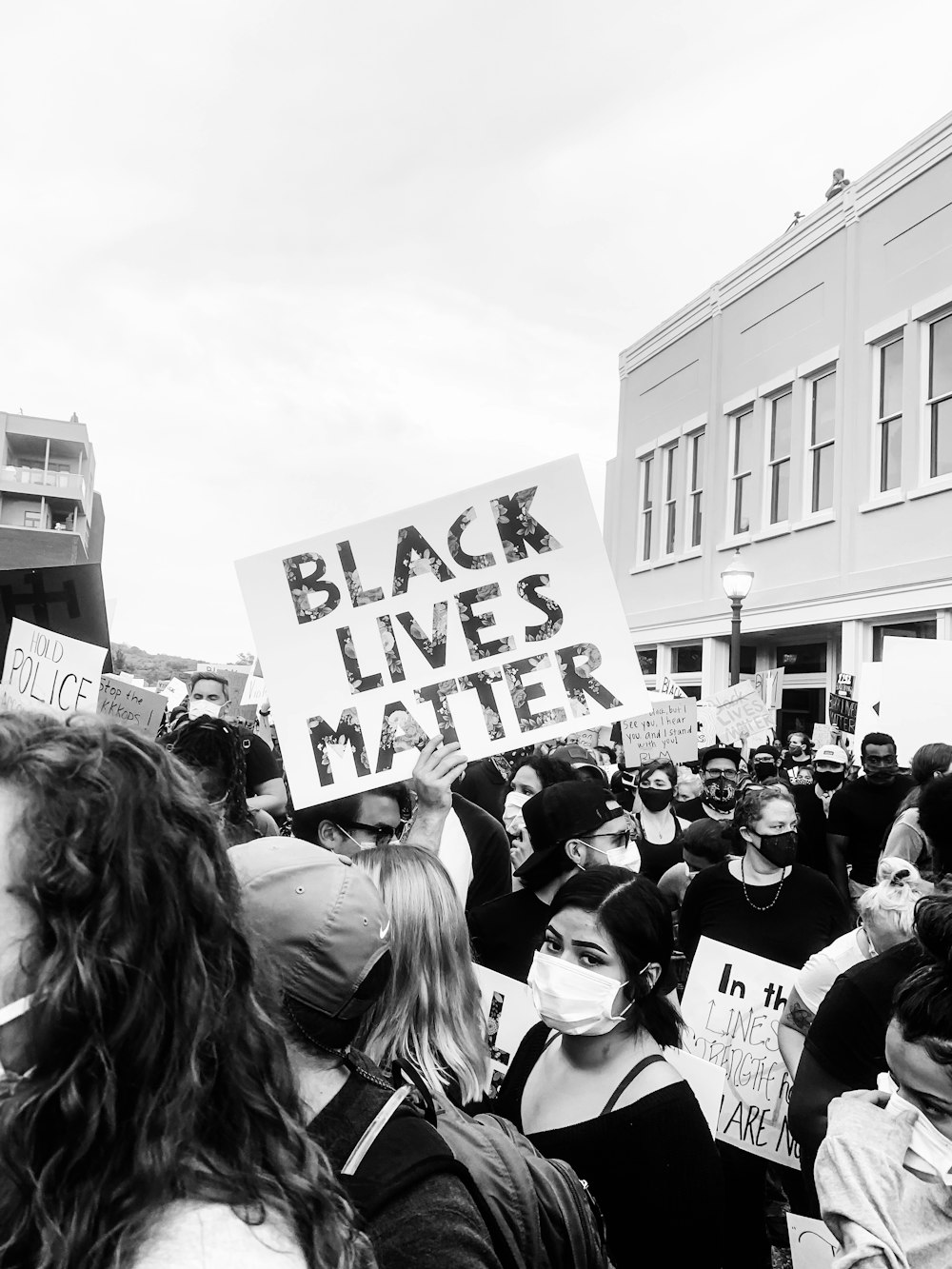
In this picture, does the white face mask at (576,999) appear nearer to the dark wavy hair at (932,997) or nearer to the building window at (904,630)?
the dark wavy hair at (932,997)

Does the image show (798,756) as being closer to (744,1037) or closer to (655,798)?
(655,798)

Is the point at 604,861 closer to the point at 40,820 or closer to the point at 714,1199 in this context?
the point at 714,1199

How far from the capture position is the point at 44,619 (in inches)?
196

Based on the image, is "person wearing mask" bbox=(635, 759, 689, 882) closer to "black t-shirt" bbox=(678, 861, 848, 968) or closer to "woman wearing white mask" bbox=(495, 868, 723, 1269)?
"black t-shirt" bbox=(678, 861, 848, 968)

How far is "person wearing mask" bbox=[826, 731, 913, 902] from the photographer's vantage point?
21.9ft

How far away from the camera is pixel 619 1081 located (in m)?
2.58

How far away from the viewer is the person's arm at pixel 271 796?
523cm

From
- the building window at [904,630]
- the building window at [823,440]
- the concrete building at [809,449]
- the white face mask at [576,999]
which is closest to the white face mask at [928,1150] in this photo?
the white face mask at [576,999]

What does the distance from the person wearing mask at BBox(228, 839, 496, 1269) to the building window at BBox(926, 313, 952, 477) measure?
13749 mm

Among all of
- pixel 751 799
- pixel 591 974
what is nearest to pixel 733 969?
pixel 751 799

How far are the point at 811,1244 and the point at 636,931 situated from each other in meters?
0.81

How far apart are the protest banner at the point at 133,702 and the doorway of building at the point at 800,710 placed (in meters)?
12.3

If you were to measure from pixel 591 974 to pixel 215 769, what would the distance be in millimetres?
1707

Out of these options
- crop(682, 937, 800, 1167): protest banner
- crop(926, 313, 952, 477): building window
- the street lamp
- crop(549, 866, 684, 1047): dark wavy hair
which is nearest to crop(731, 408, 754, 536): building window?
crop(926, 313, 952, 477): building window
